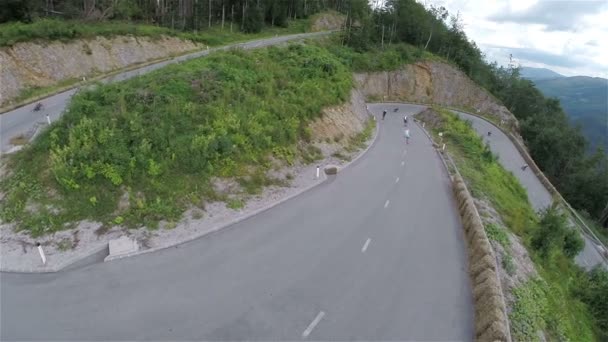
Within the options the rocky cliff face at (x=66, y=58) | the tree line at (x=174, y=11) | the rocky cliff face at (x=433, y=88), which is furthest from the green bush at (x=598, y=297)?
the tree line at (x=174, y=11)

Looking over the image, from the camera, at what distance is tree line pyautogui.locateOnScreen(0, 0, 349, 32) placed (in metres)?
28.0

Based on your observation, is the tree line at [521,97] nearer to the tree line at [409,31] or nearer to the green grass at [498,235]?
the tree line at [409,31]

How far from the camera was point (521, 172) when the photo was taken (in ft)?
115

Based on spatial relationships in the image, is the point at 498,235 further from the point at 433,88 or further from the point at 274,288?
the point at 433,88

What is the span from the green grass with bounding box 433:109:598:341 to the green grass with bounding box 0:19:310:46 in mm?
31388

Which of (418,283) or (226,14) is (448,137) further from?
(226,14)

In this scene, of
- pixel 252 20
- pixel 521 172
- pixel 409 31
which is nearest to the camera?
pixel 521 172

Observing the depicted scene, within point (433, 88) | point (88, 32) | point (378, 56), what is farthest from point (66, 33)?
point (433, 88)

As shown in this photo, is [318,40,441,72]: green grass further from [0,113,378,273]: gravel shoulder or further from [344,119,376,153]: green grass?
[0,113,378,273]: gravel shoulder

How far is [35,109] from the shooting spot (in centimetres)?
2158

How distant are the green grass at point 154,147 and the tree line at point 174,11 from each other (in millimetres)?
17753

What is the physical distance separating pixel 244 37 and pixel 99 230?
41026 millimetres

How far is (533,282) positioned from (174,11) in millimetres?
47327

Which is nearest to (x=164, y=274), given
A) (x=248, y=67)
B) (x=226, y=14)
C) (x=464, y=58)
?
(x=248, y=67)
